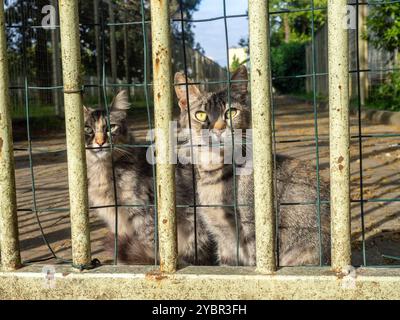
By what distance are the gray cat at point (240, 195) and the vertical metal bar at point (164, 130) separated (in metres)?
0.52

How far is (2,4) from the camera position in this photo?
6.53ft

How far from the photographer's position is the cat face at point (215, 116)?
2.73 meters

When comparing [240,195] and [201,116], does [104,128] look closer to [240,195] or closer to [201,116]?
[201,116]

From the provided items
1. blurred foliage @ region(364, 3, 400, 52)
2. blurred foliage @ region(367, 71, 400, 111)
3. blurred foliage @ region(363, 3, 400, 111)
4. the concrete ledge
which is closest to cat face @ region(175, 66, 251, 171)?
the concrete ledge

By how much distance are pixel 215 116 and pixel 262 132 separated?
103 cm

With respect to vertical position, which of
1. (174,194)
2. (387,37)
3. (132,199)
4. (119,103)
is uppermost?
(387,37)

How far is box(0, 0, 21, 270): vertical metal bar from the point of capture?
1.97 metres

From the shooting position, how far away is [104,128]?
127 inches

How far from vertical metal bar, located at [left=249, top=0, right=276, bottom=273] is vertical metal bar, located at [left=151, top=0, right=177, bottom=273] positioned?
307 millimetres

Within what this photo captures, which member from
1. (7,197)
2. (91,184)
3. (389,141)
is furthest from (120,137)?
(389,141)

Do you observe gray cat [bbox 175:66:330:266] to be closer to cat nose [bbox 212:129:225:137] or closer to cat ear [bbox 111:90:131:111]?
cat nose [bbox 212:129:225:137]

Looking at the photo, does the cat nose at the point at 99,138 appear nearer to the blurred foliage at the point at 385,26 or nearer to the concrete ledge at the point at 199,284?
the concrete ledge at the point at 199,284

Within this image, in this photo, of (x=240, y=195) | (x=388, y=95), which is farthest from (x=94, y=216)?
(x=388, y=95)
